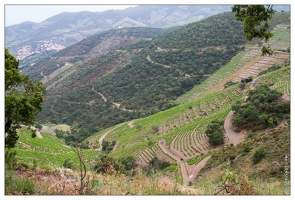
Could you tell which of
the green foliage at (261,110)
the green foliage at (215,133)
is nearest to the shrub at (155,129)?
the green foliage at (215,133)

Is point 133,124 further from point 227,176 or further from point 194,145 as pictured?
point 227,176

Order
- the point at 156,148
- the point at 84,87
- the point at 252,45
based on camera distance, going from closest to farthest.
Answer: the point at 156,148 < the point at 252,45 < the point at 84,87

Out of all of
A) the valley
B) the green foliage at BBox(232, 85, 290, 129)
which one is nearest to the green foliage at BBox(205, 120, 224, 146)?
the valley

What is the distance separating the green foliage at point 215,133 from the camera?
2625 centimetres

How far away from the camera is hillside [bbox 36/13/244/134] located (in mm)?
58938

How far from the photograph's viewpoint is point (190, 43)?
77000mm

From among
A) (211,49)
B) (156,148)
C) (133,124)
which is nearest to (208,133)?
(156,148)

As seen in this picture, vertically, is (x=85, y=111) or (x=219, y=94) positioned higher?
(x=219, y=94)

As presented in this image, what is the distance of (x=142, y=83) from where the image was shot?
68938 mm

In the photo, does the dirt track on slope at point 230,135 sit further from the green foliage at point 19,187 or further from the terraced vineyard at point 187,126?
the green foliage at point 19,187

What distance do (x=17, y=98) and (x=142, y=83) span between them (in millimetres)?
61394

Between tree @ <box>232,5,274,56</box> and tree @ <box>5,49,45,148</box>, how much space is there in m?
6.83

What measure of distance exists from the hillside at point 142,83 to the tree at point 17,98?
144 ft

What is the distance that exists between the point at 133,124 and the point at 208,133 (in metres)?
19.8
